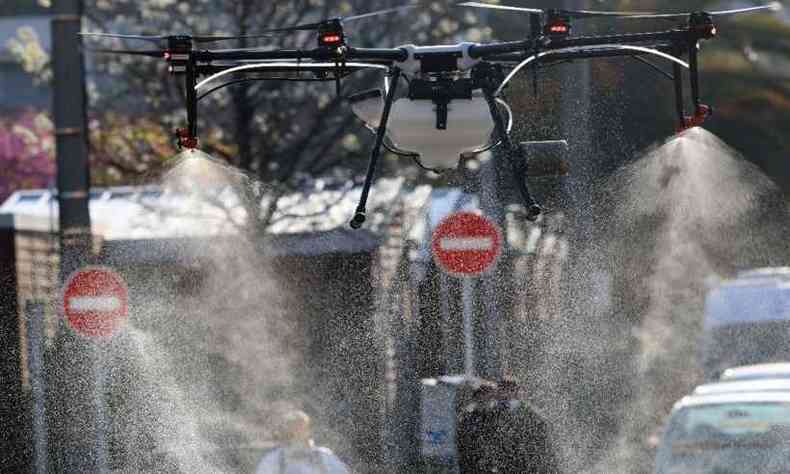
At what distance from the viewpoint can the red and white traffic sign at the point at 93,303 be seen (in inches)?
500

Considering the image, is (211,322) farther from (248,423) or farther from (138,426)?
(138,426)

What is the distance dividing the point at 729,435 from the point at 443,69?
416 cm

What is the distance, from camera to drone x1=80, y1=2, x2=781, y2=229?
8141 millimetres

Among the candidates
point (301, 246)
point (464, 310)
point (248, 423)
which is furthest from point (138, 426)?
point (301, 246)

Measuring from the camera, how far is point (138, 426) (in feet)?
45.4

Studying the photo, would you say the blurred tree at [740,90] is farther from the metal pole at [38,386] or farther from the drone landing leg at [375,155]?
the drone landing leg at [375,155]

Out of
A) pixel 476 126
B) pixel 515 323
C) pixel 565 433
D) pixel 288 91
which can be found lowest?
pixel 565 433

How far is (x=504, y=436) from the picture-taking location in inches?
436

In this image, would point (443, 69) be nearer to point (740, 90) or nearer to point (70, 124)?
point (70, 124)

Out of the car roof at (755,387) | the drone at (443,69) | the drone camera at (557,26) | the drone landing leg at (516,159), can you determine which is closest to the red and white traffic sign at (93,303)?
the drone at (443,69)

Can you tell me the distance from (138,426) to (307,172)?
681cm

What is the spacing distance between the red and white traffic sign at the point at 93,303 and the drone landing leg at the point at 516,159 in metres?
5.17

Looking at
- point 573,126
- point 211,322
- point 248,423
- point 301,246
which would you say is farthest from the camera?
point 301,246

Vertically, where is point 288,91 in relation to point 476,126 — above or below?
above
